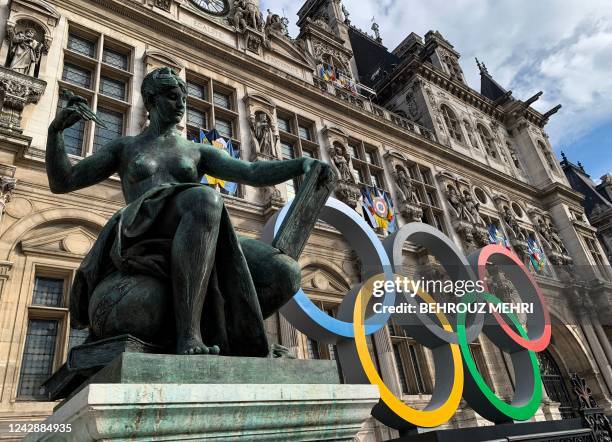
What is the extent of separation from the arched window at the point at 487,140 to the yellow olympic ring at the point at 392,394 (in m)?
19.9

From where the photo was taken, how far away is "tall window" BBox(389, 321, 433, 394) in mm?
12508

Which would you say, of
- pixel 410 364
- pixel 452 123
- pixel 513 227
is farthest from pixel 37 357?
pixel 452 123

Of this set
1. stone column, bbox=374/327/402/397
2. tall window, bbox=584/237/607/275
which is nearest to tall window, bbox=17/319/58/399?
stone column, bbox=374/327/402/397

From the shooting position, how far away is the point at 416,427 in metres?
7.27

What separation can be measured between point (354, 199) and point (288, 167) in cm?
1123

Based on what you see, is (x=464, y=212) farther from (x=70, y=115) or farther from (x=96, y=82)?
(x=70, y=115)

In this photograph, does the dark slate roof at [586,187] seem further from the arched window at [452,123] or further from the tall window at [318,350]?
the tall window at [318,350]

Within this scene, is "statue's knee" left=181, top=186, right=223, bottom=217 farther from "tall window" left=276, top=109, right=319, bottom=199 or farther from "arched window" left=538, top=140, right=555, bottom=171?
"arched window" left=538, top=140, right=555, bottom=171

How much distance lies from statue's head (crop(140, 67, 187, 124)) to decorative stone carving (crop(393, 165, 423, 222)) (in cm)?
1335

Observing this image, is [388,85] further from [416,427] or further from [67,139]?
[416,427]

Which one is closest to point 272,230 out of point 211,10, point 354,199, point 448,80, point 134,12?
point 354,199

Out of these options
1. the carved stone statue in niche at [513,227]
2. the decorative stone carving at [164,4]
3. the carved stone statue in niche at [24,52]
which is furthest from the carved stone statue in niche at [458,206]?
the carved stone statue in niche at [24,52]

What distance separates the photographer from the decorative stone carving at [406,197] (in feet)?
51.0

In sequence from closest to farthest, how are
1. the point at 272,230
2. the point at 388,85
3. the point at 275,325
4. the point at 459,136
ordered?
1. the point at 272,230
2. the point at 275,325
3. the point at 459,136
4. the point at 388,85
